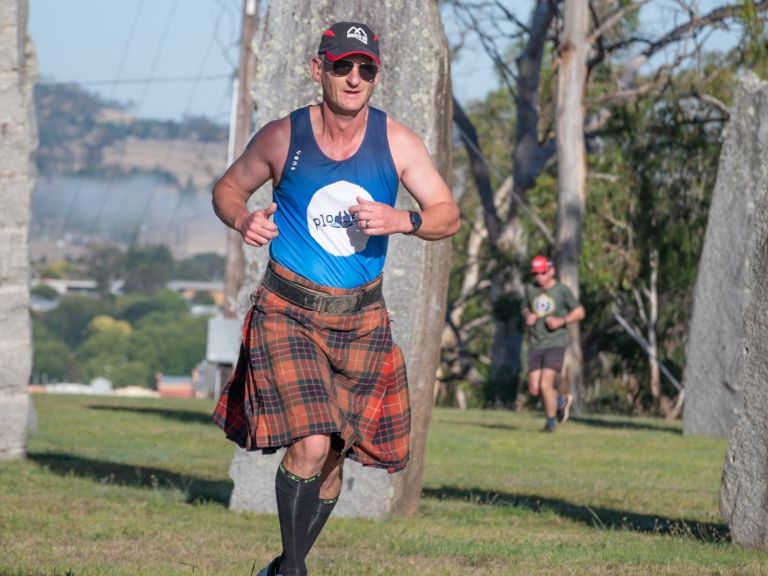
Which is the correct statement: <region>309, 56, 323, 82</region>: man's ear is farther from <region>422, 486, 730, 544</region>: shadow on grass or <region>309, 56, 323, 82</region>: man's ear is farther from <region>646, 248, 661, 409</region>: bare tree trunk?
<region>646, 248, 661, 409</region>: bare tree trunk

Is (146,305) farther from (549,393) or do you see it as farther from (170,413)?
(549,393)

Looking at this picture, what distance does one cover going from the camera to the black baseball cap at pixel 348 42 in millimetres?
6387

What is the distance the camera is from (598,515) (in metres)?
10.3

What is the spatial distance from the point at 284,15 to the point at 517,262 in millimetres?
22291

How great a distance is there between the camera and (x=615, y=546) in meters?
8.53

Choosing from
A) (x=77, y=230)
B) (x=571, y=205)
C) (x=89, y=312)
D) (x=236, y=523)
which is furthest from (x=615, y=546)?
(x=77, y=230)

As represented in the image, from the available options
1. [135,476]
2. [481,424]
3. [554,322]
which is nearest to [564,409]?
[481,424]

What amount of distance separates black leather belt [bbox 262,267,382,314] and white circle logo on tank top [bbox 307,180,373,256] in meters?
0.22

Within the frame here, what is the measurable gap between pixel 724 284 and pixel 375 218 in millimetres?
12286

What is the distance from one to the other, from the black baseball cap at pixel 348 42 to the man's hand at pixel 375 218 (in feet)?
2.03

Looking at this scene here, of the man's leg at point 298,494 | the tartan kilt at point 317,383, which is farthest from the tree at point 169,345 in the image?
the man's leg at point 298,494

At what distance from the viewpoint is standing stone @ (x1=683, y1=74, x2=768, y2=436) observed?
17156mm

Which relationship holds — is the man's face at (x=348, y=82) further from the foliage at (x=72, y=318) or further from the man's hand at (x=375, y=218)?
the foliage at (x=72, y=318)

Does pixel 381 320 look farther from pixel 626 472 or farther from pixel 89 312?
pixel 89 312
